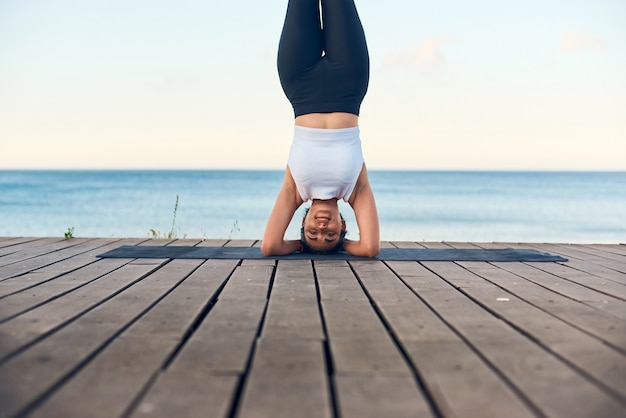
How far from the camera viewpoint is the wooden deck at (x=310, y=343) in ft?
4.39

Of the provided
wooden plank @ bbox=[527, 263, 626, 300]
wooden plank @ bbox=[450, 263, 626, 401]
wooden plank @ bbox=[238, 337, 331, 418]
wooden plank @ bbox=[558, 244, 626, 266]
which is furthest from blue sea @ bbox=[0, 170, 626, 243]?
wooden plank @ bbox=[238, 337, 331, 418]

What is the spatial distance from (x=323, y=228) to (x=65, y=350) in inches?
85.6

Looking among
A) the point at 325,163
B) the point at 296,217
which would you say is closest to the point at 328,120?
the point at 325,163

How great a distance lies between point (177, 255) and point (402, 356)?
2.43 metres

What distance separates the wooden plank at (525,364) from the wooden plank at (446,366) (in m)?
0.04

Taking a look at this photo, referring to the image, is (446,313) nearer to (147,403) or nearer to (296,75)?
(147,403)

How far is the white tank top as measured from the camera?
3.68m

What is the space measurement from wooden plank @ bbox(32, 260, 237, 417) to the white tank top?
1.37 m

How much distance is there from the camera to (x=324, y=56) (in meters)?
3.85

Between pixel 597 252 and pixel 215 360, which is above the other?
pixel 597 252

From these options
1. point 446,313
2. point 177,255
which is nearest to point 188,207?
point 177,255

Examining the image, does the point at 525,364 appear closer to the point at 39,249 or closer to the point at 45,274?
the point at 45,274

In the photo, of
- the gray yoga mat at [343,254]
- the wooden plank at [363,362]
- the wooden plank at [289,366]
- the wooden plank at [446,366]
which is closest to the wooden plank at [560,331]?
the wooden plank at [446,366]

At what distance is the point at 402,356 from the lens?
1.67 meters
